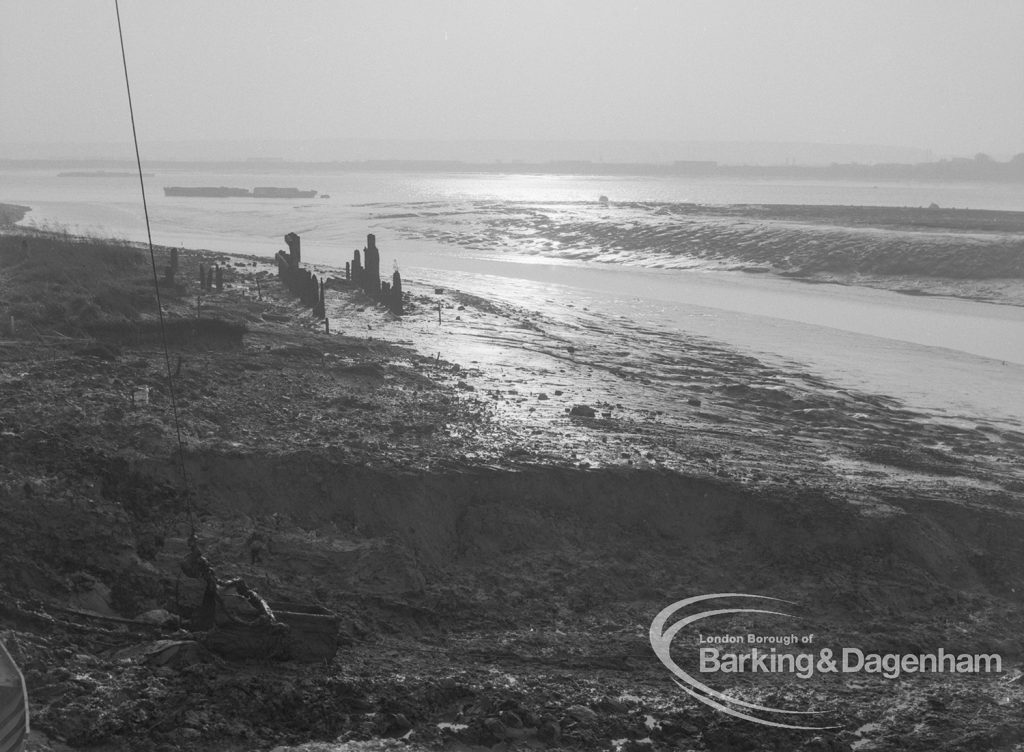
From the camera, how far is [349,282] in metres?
24.2

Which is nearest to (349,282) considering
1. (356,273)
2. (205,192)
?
(356,273)

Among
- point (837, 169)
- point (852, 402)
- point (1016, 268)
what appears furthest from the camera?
point (837, 169)

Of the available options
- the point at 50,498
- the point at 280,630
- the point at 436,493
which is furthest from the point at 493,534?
the point at 50,498

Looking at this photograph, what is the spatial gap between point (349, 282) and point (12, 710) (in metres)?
20.4

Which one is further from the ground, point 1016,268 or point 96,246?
point 96,246

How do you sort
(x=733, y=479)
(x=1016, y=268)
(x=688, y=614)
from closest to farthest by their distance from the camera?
(x=688, y=614), (x=733, y=479), (x=1016, y=268)

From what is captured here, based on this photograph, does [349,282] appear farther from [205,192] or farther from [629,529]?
[205,192]

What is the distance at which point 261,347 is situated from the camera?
14617 mm

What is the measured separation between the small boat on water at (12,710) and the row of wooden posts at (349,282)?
48.4 ft

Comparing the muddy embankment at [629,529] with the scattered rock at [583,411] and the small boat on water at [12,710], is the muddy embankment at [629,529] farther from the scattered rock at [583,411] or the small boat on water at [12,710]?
the small boat on water at [12,710]

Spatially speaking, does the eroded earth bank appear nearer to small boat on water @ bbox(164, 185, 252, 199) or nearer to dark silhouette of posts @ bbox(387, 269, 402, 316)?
dark silhouette of posts @ bbox(387, 269, 402, 316)

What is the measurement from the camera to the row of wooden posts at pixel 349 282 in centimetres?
2028

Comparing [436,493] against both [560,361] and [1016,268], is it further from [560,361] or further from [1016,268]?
→ [1016,268]

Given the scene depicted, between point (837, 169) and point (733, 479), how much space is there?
506ft
